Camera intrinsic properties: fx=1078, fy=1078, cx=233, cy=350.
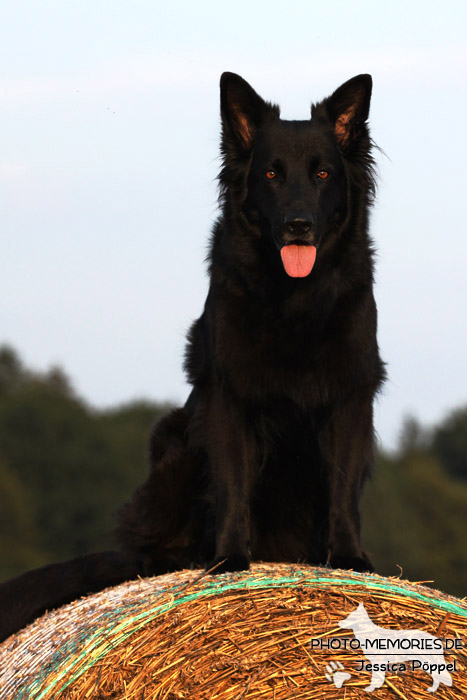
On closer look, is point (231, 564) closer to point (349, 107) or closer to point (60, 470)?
point (349, 107)

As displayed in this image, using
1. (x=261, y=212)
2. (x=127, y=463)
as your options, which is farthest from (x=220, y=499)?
(x=127, y=463)

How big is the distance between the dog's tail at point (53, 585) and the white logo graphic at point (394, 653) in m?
1.51

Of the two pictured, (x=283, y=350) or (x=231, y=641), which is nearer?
(x=231, y=641)

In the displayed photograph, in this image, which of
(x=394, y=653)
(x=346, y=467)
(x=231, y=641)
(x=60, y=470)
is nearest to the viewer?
(x=394, y=653)

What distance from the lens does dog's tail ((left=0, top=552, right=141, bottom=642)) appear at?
5176mm

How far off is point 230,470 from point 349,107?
1849 mm

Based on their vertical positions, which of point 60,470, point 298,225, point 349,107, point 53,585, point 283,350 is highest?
point 349,107

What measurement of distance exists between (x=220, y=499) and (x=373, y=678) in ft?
4.21

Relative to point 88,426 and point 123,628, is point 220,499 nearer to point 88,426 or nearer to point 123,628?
point 123,628

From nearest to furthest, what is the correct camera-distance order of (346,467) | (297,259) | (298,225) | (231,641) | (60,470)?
1. (231,641)
2. (298,225)
3. (297,259)
4. (346,467)
5. (60,470)

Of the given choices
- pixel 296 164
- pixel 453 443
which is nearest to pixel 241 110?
pixel 296 164

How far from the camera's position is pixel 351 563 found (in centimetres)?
502

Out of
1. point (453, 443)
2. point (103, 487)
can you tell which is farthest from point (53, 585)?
point (453, 443)

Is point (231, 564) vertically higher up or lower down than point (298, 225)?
lower down
